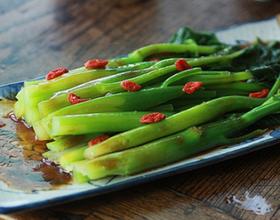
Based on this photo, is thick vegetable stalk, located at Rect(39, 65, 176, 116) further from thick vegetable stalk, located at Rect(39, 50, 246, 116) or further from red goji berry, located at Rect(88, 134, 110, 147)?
red goji berry, located at Rect(88, 134, 110, 147)

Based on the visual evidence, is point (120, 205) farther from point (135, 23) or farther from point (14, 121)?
point (135, 23)

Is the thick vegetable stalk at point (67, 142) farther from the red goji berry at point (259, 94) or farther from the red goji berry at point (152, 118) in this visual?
the red goji berry at point (259, 94)

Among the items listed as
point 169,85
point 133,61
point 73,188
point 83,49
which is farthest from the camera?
point 83,49

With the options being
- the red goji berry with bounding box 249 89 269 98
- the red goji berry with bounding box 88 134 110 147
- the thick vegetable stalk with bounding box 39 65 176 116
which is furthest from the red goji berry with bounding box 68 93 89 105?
the red goji berry with bounding box 249 89 269 98

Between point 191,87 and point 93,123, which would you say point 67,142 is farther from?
point 191,87

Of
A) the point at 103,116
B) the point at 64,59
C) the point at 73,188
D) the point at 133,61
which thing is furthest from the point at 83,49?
the point at 73,188

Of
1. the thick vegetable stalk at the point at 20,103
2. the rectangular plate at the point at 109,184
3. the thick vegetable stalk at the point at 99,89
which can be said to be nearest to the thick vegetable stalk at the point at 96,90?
the thick vegetable stalk at the point at 99,89

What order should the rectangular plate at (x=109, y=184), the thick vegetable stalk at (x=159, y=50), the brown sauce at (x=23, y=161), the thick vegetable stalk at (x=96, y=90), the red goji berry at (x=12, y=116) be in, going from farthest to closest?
the thick vegetable stalk at (x=159, y=50), the red goji berry at (x=12, y=116), the thick vegetable stalk at (x=96, y=90), the brown sauce at (x=23, y=161), the rectangular plate at (x=109, y=184)
